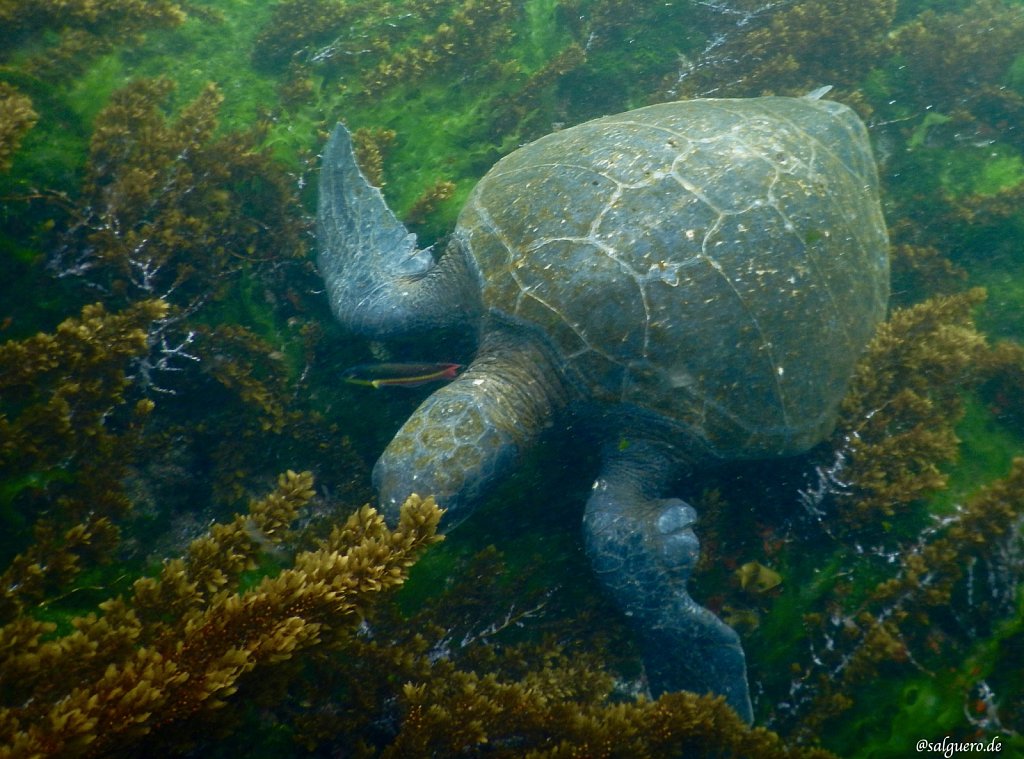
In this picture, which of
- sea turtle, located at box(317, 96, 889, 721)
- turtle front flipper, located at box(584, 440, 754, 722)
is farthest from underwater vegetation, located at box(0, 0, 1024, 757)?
sea turtle, located at box(317, 96, 889, 721)

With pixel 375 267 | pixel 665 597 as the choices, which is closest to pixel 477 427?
pixel 665 597

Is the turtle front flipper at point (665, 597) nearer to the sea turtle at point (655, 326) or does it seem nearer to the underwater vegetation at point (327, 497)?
the sea turtle at point (655, 326)

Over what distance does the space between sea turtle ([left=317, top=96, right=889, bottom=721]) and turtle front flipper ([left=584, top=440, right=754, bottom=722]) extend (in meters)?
0.01

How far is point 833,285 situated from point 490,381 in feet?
7.20

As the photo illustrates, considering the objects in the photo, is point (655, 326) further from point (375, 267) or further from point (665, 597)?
point (375, 267)

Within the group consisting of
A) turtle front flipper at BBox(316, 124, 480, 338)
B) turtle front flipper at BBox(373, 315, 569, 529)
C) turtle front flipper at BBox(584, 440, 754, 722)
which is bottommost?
turtle front flipper at BBox(584, 440, 754, 722)

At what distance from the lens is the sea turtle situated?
3.08 meters

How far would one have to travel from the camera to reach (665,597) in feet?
10.3

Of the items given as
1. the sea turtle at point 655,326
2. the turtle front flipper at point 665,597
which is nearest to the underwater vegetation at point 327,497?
the turtle front flipper at point 665,597

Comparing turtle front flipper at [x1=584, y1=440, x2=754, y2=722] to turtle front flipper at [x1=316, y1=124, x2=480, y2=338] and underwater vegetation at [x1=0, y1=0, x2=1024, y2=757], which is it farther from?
turtle front flipper at [x1=316, y1=124, x2=480, y2=338]

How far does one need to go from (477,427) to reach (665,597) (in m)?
1.46

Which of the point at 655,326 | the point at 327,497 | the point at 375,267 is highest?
the point at 375,267

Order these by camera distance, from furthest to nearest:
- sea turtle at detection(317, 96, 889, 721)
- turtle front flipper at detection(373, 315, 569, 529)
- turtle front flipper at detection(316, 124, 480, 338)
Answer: turtle front flipper at detection(316, 124, 480, 338) → sea turtle at detection(317, 96, 889, 721) → turtle front flipper at detection(373, 315, 569, 529)

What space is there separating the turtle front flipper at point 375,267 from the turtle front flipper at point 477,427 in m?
0.41
